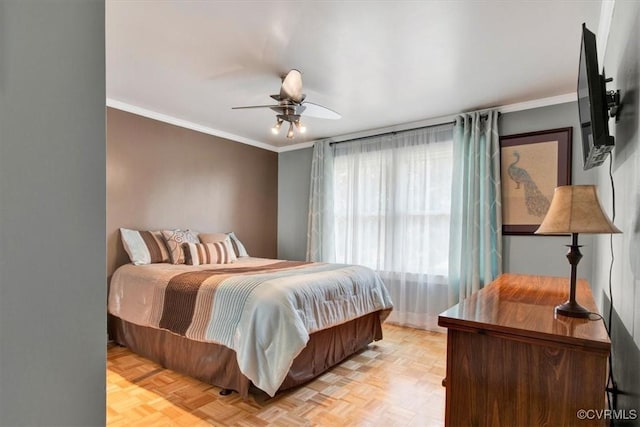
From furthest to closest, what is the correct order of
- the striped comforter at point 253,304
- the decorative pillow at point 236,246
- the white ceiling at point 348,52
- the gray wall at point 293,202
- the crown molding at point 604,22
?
the gray wall at point 293,202 < the decorative pillow at point 236,246 < the striped comforter at point 253,304 < the white ceiling at point 348,52 < the crown molding at point 604,22

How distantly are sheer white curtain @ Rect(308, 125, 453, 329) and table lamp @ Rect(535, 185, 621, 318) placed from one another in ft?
8.56

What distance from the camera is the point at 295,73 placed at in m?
2.44

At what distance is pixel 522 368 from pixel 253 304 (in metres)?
1.53

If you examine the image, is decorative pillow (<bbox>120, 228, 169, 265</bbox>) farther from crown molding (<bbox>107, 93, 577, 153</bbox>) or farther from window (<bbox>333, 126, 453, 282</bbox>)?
window (<bbox>333, 126, 453, 282</bbox>)

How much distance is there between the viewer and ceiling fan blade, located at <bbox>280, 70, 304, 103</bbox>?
2.46 m

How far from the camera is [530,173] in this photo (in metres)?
3.26

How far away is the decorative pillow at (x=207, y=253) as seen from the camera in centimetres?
340

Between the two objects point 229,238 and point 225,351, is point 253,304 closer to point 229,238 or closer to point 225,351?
point 225,351

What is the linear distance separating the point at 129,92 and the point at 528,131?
3825mm

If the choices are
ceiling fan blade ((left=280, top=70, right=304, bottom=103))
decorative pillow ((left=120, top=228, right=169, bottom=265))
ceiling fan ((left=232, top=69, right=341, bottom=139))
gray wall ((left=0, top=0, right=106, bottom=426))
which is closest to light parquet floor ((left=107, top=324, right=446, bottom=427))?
decorative pillow ((left=120, top=228, right=169, bottom=265))

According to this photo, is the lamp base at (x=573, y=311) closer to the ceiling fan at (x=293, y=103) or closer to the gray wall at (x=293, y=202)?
the ceiling fan at (x=293, y=103)

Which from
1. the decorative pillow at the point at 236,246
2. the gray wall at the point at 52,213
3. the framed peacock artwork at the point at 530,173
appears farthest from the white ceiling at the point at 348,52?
the gray wall at the point at 52,213

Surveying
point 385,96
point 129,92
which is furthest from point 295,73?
point 129,92

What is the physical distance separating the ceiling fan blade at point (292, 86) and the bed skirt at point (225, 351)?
5.91 feet
